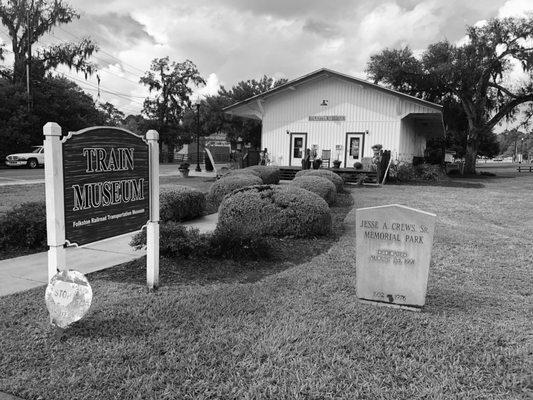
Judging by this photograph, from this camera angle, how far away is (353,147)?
24.5 meters

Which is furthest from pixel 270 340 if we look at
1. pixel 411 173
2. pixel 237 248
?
pixel 411 173

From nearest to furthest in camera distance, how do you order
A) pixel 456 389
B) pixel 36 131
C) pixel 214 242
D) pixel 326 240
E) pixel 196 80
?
1. pixel 456 389
2. pixel 214 242
3. pixel 326 240
4. pixel 36 131
5. pixel 196 80

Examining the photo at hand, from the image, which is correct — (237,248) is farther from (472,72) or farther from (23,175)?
(472,72)

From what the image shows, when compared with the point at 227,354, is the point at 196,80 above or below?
above

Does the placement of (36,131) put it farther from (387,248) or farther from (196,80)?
(387,248)

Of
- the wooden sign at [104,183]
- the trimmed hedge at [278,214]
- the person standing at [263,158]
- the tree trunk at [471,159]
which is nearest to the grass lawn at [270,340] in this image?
the wooden sign at [104,183]

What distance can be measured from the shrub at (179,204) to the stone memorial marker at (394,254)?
18.9ft

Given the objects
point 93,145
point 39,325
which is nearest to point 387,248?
point 93,145

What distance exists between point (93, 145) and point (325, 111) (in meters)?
21.7

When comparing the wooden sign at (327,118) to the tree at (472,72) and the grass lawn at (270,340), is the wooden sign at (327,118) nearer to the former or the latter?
the tree at (472,72)

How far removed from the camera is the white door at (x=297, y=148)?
83.3 feet

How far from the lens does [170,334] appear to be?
3.71 meters

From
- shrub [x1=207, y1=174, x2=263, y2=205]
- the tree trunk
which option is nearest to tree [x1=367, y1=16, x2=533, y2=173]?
the tree trunk

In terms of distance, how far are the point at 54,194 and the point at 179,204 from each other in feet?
19.7
